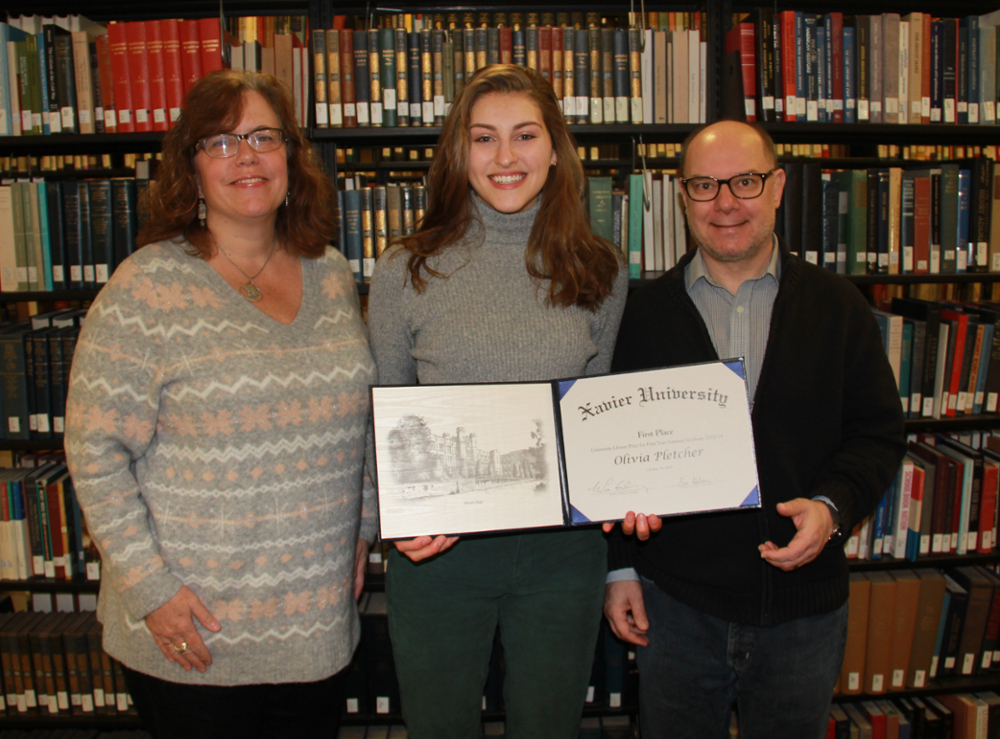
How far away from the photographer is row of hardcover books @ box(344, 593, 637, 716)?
2363 millimetres

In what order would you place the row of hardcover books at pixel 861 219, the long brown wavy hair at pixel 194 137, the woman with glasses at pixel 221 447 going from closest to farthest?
the woman with glasses at pixel 221 447
the long brown wavy hair at pixel 194 137
the row of hardcover books at pixel 861 219

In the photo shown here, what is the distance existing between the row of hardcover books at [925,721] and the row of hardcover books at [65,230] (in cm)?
333

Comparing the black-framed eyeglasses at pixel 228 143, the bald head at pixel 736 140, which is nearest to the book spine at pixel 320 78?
the black-framed eyeglasses at pixel 228 143

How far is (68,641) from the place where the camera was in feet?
7.67

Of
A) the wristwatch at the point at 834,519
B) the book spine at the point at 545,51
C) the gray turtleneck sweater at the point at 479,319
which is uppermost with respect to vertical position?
the book spine at the point at 545,51

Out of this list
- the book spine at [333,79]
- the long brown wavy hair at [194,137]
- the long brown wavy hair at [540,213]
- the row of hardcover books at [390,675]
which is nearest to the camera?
the long brown wavy hair at [194,137]

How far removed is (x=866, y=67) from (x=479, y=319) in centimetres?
189

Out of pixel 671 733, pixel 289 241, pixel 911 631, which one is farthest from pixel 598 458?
pixel 911 631

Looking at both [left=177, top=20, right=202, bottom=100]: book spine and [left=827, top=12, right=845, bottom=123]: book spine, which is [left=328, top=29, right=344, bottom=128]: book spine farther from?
[left=827, top=12, right=845, bottom=123]: book spine

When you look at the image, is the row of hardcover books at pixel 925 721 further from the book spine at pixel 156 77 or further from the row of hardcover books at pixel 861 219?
the book spine at pixel 156 77

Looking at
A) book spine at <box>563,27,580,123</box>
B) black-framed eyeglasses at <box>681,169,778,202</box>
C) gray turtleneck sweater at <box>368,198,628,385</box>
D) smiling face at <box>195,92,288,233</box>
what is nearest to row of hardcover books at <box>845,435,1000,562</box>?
black-framed eyeglasses at <box>681,169,778,202</box>

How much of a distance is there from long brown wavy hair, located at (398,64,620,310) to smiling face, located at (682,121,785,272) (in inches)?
10.0

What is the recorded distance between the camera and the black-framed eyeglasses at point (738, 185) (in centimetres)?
159

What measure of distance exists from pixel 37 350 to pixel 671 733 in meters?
2.44
